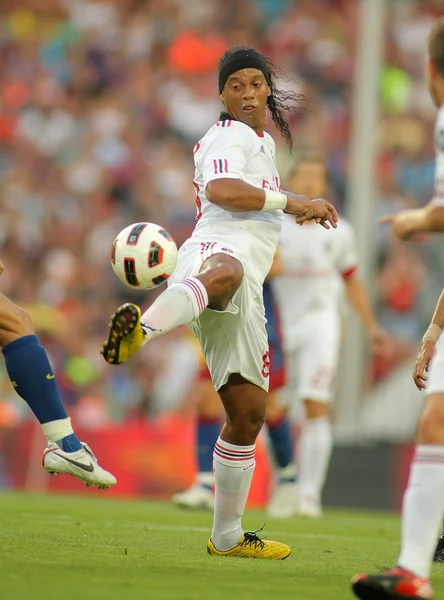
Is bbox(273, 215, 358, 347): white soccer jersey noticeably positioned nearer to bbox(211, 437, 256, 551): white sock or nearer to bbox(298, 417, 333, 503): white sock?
bbox(298, 417, 333, 503): white sock

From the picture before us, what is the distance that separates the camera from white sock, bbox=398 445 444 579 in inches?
159

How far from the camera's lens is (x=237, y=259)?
18.0 ft

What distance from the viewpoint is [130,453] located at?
12586mm

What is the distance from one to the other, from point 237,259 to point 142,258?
0.41 meters

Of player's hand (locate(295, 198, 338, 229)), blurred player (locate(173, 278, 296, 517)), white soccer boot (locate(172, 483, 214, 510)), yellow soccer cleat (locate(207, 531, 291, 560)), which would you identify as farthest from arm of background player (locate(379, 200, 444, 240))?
white soccer boot (locate(172, 483, 214, 510))

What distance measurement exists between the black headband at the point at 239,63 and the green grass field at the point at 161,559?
2.18m

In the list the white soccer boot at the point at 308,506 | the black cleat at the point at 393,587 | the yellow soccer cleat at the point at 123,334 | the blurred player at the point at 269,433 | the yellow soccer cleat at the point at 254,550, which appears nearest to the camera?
the black cleat at the point at 393,587

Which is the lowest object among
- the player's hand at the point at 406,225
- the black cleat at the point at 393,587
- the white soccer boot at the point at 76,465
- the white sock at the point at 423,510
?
the black cleat at the point at 393,587

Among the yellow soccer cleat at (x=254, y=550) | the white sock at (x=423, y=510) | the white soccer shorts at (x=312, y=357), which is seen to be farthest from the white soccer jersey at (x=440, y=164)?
the white soccer shorts at (x=312, y=357)

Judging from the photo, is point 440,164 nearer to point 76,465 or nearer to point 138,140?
point 76,465

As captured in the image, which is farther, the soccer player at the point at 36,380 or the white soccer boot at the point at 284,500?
the white soccer boot at the point at 284,500

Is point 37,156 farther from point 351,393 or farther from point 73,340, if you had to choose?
point 351,393

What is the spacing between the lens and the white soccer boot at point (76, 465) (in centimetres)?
558

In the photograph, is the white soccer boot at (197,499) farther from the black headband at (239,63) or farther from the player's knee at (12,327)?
the black headband at (239,63)
